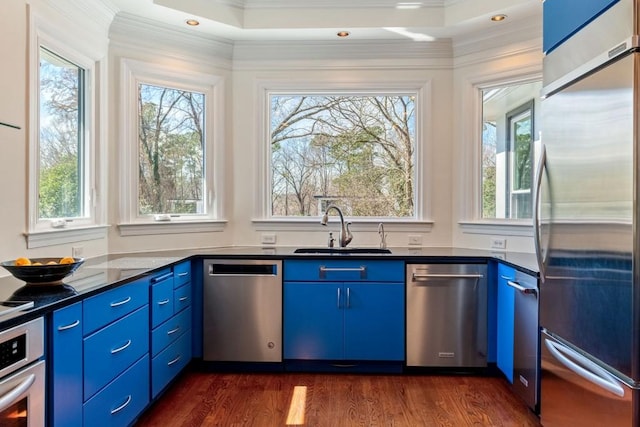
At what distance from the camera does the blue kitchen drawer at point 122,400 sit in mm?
1943

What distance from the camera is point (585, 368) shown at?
180 centimetres

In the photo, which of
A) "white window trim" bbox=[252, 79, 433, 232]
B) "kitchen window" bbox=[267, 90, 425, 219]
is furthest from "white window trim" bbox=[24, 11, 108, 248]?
"kitchen window" bbox=[267, 90, 425, 219]

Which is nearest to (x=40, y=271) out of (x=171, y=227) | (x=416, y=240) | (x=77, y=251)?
(x=77, y=251)

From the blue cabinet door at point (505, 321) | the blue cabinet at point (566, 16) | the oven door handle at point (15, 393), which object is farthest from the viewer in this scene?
the blue cabinet door at point (505, 321)

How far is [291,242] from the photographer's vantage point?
12.5ft

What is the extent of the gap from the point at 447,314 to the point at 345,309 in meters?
0.72

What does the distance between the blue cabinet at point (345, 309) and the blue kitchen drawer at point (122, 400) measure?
106cm

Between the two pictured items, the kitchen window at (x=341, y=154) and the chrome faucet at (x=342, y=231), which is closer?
the chrome faucet at (x=342, y=231)

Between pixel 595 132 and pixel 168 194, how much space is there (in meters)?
2.96

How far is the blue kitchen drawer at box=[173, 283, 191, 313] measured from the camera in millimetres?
2877

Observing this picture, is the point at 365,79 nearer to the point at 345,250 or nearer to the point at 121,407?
the point at 345,250

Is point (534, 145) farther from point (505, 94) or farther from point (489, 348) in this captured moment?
point (489, 348)

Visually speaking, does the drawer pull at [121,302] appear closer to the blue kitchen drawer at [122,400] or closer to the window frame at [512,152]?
the blue kitchen drawer at [122,400]

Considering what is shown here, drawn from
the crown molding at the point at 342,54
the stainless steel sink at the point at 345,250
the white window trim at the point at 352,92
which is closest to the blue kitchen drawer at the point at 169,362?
the stainless steel sink at the point at 345,250
